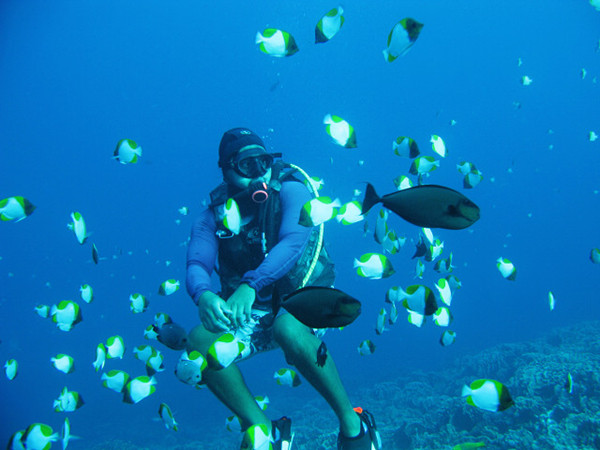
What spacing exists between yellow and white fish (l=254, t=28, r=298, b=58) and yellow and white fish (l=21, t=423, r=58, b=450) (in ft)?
14.6

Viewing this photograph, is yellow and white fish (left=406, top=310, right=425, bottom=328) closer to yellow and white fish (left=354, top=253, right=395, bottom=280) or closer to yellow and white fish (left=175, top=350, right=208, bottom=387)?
yellow and white fish (left=354, top=253, right=395, bottom=280)

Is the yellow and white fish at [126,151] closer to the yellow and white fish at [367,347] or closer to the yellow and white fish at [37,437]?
the yellow and white fish at [37,437]

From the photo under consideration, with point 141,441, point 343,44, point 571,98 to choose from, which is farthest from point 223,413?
point 571,98

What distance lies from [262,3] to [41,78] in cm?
5383

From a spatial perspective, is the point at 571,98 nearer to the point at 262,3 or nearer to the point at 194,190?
the point at 262,3

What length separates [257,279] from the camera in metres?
2.88

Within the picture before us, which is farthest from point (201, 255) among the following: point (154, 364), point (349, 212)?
point (154, 364)

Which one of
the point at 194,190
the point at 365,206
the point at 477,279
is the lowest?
the point at 365,206

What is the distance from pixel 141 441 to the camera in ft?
46.0

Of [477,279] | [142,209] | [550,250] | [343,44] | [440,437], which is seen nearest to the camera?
[440,437]

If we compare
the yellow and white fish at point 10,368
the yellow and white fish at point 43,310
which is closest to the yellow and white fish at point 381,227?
the yellow and white fish at point 10,368

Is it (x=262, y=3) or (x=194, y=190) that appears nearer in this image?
(x=262, y=3)

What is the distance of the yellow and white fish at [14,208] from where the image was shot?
4116 millimetres

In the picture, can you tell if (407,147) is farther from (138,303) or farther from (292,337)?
(138,303)
